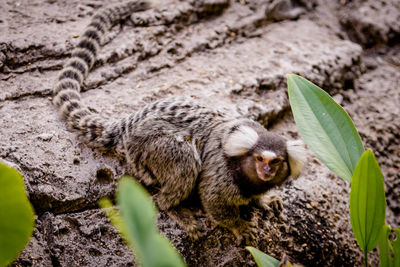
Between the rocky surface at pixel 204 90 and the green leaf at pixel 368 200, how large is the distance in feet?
2.27

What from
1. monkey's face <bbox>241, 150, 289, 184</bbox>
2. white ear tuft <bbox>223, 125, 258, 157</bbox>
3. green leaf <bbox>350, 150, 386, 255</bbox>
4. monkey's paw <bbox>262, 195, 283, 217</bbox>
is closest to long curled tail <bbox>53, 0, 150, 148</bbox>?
white ear tuft <bbox>223, 125, 258, 157</bbox>

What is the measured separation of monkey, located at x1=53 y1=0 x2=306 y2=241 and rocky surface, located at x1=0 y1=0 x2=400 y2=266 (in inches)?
4.4

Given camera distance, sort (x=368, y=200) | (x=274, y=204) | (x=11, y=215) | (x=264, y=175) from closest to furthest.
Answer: (x=11, y=215) → (x=368, y=200) → (x=264, y=175) → (x=274, y=204)

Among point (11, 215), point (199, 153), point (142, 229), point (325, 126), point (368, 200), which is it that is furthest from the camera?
point (199, 153)

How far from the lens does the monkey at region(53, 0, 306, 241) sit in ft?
7.11

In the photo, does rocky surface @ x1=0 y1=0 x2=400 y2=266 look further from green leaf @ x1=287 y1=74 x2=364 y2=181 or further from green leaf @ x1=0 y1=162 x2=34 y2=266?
green leaf @ x1=287 y1=74 x2=364 y2=181

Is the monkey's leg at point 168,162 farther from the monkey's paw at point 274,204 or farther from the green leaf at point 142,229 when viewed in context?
the green leaf at point 142,229

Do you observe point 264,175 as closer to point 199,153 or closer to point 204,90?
point 199,153

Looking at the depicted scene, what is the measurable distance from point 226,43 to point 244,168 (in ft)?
5.43

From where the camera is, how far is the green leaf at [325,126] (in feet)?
6.19

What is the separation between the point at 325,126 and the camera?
1948 mm

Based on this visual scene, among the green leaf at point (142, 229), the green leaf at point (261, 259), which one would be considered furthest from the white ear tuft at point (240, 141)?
the green leaf at point (142, 229)

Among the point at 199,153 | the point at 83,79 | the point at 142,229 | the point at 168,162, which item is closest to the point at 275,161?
the point at 199,153

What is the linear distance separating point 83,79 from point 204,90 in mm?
851
